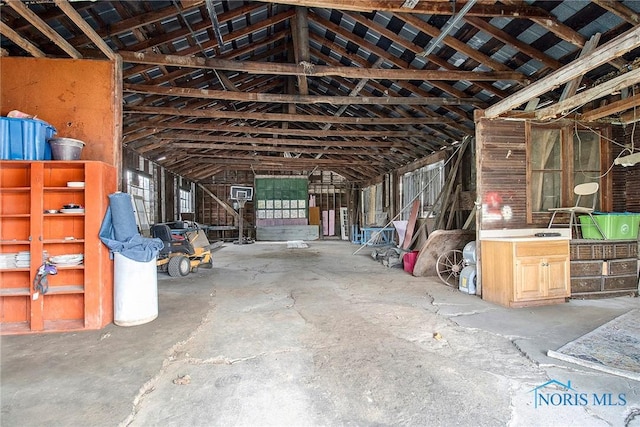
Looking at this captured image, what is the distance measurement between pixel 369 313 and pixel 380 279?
2.23 metres

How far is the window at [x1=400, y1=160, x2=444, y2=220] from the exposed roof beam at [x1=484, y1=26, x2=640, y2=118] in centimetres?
426

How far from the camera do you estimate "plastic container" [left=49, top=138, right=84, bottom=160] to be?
3328 mm

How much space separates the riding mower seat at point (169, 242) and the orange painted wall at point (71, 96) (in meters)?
2.98

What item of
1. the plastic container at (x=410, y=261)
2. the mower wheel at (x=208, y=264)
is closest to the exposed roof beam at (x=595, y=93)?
the plastic container at (x=410, y=261)

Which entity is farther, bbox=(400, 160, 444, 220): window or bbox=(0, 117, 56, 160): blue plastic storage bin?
bbox=(400, 160, 444, 220): window

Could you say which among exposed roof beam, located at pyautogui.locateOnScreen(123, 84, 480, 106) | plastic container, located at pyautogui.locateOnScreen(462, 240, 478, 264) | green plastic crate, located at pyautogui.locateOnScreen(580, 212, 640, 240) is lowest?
plastic container, located at pyautogui.locateOnScreen(462, 240, 478, 264)

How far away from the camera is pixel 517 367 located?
8.25 ft

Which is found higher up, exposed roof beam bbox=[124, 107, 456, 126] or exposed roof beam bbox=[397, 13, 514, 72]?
exposed roof beam bbox=[397, 13, 514, 72]

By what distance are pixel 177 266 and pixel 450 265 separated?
5365 millimetres

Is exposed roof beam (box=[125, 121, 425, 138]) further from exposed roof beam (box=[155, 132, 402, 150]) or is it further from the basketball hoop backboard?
the basketball hoop backboard

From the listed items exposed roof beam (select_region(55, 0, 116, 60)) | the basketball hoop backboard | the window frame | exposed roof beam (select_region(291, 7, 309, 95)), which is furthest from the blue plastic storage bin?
the basketball hoop backboard

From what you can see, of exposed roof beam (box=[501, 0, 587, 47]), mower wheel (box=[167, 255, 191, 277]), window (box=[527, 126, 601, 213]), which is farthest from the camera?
mower wheel (box=[167, 255, 191, 277])

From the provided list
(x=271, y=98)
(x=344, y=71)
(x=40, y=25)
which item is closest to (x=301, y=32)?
(x=344, y=71)

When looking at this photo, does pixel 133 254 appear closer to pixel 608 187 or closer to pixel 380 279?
pixel 380 279
